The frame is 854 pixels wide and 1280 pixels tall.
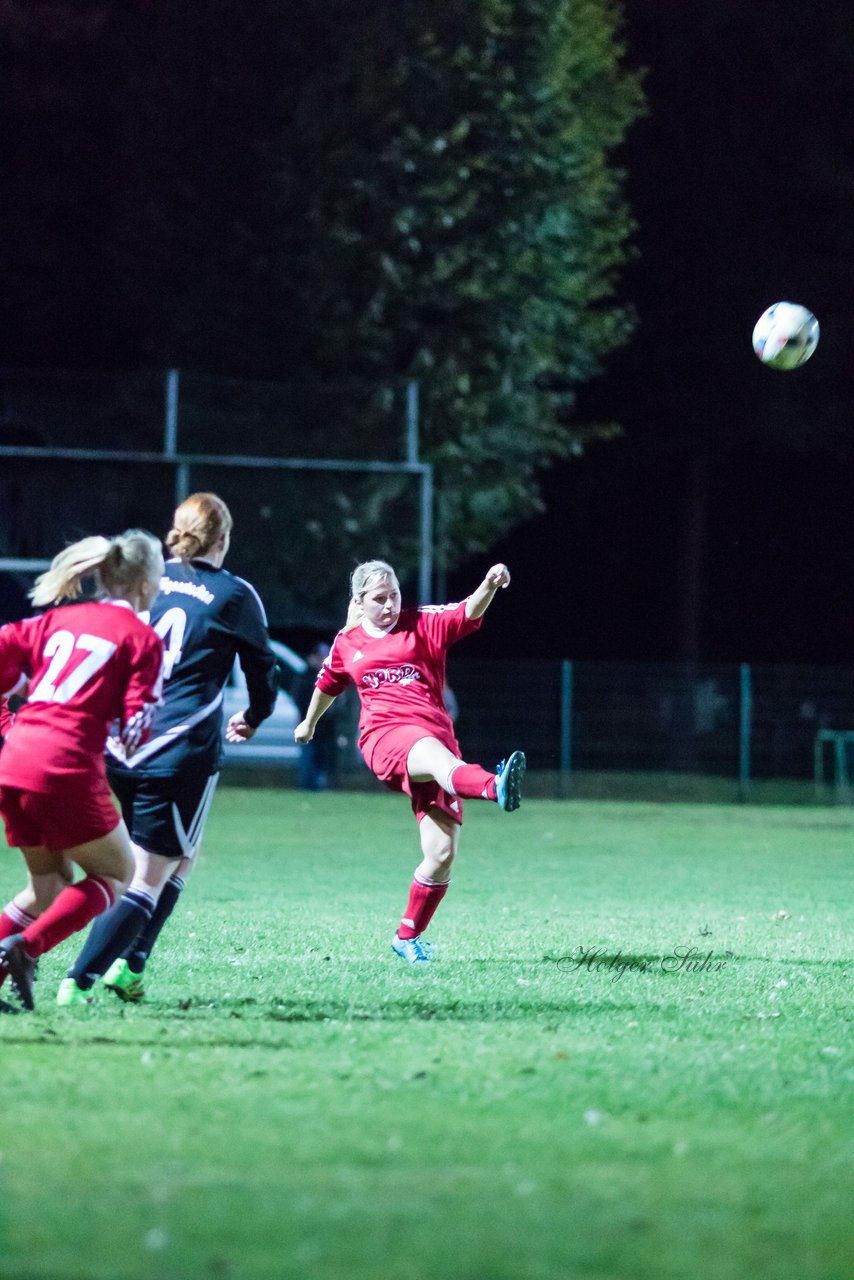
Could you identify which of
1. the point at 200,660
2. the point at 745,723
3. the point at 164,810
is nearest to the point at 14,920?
the point at 164,810

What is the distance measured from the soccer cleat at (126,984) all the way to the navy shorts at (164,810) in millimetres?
483

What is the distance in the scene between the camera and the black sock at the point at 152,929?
24.4 feet

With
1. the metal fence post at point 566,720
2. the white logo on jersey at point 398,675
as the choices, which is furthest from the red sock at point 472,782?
the metal fence post at point 566,720

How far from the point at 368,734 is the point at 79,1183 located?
446cm

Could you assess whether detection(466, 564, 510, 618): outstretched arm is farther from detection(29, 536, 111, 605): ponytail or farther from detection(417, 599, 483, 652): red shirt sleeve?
detection(29, 536, 111, 605): ponytail

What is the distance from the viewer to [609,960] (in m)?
8.94

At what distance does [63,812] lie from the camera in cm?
661

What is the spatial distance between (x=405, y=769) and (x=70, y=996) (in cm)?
209

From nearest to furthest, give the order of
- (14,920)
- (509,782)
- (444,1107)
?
(444,1107), (14,920), (509,782)

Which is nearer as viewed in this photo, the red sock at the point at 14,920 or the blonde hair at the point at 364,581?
the red sock at the point at 14,920

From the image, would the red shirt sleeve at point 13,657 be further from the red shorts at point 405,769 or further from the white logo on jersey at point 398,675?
the white logo on jersey at point 398,675

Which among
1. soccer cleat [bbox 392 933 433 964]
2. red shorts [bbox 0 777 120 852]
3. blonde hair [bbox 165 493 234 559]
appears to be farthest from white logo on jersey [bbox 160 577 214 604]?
soccer cleat [bbox 392 933 433 964]

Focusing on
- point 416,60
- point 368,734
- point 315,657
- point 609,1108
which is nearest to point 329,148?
point 416,60

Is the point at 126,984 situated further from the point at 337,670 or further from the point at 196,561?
the point at 337,670
